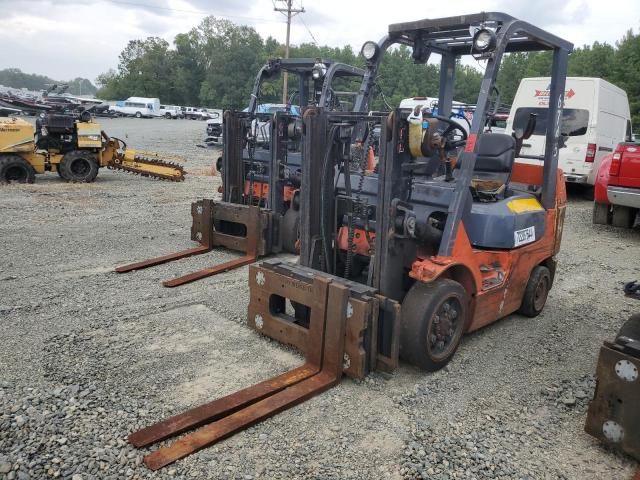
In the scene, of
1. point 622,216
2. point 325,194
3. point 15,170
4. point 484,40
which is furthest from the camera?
point 15,170

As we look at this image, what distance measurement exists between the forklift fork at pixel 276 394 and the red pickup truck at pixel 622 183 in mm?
6928

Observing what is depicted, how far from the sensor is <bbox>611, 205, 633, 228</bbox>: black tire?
9.99m

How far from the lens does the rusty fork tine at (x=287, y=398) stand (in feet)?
10.2

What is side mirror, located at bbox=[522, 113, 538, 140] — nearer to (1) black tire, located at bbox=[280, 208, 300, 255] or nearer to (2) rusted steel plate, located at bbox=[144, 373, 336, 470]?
(2) rusted steel plate, located at bbox=[144, 373, 336, 470]

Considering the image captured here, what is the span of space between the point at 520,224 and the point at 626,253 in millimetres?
4789

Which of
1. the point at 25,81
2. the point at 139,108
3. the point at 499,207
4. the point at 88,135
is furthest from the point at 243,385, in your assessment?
the point at 25,81

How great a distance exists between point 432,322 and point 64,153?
1181 centimetres

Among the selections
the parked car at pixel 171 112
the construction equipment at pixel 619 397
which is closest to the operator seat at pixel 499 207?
the construction equipment at pixel 619 397

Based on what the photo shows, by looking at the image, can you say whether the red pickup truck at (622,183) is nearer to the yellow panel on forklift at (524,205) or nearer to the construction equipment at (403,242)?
the construction equipment at (403,242)

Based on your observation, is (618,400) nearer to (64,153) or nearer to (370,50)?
(370,50)

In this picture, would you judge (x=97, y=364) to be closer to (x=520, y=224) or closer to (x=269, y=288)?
(x=269, y=288)

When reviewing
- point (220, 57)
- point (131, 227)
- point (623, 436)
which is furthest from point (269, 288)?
point (220, 57)

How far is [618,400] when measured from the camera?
10.5 feet

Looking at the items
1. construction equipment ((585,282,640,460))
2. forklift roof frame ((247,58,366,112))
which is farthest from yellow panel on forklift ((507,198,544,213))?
forklift roof frame ((247,58,366,112))
